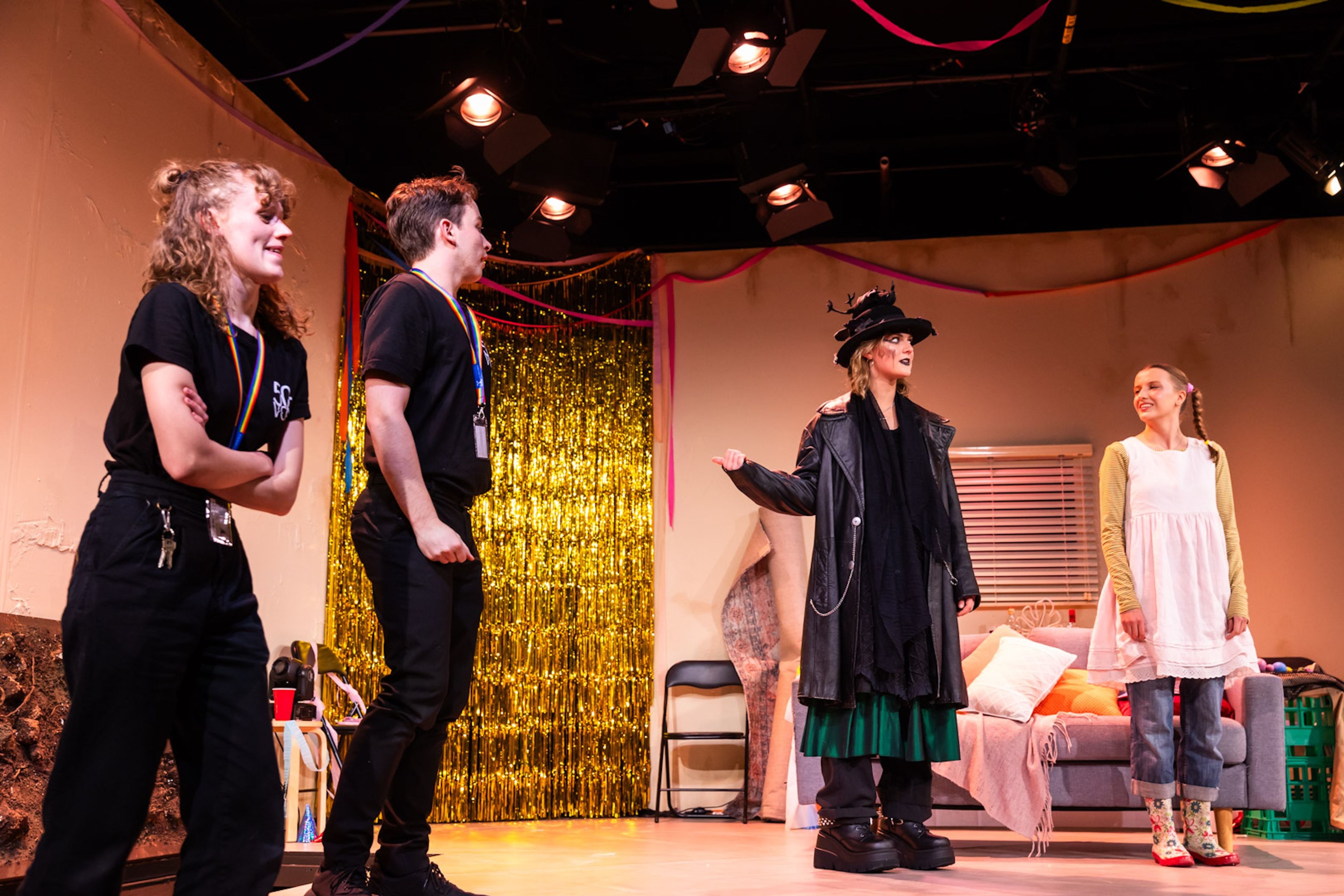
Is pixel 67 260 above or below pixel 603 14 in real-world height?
below

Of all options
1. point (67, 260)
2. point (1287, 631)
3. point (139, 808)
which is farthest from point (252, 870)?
Result: point (1287, 631)

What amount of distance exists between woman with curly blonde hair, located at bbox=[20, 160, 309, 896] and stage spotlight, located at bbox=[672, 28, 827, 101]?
2986 millimetres

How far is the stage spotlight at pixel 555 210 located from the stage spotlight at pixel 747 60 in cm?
112

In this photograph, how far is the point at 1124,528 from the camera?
12.9ft

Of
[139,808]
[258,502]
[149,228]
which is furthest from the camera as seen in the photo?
[149,228]

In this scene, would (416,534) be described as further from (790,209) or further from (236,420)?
(790,209)

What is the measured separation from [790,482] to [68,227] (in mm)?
2424

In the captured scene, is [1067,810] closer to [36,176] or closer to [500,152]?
[500,152]

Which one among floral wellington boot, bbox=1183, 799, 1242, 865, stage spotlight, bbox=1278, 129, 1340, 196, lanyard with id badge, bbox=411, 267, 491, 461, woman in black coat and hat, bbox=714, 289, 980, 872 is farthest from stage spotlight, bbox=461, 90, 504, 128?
floral wellington boot, bbox=1183, 799, 1242, 865

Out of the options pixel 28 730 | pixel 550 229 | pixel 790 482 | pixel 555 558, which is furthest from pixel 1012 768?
pixel 550 229

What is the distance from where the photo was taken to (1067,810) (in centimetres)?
426

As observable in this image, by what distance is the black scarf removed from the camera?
3348 mm

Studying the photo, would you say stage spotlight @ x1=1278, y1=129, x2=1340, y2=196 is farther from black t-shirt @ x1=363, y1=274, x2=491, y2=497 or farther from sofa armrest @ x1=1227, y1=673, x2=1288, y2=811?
black t-shirt @ x1=363, y1=274, x2=491, y2=497

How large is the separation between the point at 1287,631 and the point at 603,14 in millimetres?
4559
